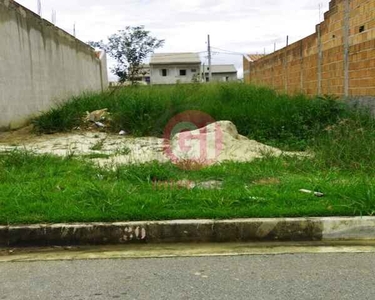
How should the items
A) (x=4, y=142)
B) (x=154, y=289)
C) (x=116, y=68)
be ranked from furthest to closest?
1. (x=116, y=68)
2. (x=4, y=142)
3. (x=154, y=289)

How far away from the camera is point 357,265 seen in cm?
312

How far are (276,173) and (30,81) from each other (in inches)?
324

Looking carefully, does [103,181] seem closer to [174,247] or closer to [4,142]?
[174,247]

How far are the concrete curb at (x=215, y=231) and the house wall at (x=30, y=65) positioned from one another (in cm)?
671

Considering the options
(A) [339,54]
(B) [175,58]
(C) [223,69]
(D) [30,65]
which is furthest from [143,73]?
(C) [223,69]

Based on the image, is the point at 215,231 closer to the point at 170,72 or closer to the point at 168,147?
the point at 168,147

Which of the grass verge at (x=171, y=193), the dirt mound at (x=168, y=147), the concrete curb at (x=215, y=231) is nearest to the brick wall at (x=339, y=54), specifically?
the dirt mound at (x=168, y=147)

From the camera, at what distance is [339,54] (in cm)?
893

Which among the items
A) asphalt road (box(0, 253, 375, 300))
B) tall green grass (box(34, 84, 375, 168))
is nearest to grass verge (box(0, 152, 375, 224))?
asphalt road (box(0, 253, 375, 300))

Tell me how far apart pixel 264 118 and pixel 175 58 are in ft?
126

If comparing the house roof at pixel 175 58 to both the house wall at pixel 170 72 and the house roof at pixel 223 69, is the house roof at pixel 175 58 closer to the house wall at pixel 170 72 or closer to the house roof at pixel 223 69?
the house wall at pixel 170 72

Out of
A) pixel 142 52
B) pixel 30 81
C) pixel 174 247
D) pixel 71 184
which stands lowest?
pixel 174 247

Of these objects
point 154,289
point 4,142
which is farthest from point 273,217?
point 4,142

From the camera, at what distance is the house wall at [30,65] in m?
Answer: 9.51
